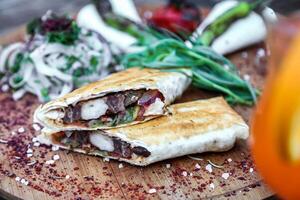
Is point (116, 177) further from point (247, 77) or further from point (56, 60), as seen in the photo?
point (247, 77)

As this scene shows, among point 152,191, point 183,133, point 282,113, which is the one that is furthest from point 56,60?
point 282,113

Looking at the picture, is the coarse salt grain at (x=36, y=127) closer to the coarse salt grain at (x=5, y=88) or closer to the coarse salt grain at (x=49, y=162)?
the coarse salt grain at (x=49, y=162)

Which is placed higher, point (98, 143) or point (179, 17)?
point (179, 17)

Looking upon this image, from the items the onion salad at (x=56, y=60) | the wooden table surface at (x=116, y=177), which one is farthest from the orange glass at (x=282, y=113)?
the onion salad at (x=56, y=60)

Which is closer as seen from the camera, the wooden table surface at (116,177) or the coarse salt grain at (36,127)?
the wooden table surface at (116,177)

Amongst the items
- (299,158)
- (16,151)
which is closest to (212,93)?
(16,151)

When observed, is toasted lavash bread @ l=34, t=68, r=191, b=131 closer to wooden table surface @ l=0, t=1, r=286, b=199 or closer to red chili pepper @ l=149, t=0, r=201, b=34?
wooden table surface @ l=0, t=1, r=286, b=199
